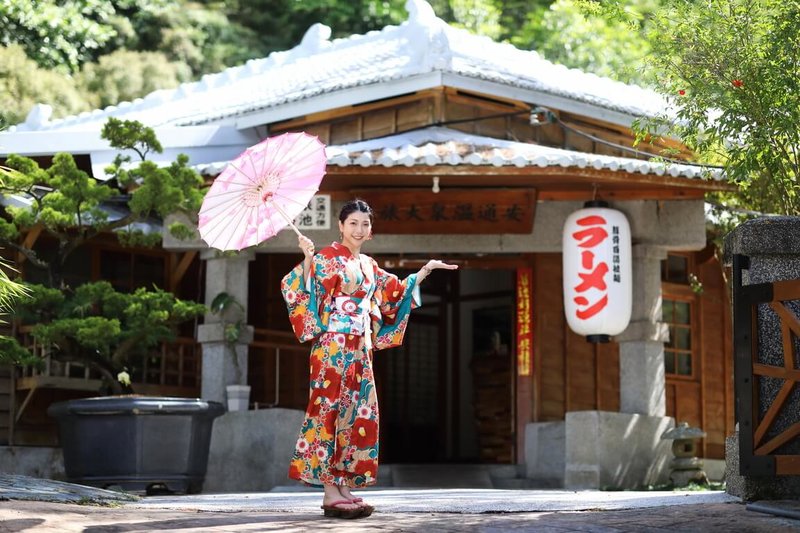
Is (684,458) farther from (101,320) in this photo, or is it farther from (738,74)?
(101,320)

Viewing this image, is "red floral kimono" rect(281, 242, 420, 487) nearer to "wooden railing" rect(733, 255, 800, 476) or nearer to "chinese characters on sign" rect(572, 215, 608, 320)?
"wooden railing" rect(733, 255, 800, 476)

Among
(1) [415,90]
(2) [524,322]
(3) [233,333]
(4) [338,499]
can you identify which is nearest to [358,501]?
(4) [338,499]

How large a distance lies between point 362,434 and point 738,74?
4.01 meters

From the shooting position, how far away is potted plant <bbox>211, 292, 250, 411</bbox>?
A: 39.9 ft

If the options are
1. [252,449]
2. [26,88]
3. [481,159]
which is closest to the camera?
[481,159]

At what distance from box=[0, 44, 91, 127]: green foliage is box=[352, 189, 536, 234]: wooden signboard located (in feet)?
28.5

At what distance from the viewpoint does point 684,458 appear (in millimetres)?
12523

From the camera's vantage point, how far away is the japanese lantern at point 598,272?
12023 millimetres

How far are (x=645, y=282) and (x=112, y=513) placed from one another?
7.61m

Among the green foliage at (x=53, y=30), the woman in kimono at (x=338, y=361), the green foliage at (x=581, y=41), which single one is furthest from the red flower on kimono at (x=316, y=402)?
the green foliage at (x=581, y=41)

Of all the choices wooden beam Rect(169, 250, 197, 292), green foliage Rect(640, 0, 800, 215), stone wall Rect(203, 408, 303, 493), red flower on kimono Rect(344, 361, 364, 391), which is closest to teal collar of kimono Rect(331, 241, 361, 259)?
red flower on kimono Rect(344, 361, 364, 391)

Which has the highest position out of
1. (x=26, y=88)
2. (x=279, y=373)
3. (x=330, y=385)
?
(x=26, y=88)

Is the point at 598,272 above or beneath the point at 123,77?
beneath

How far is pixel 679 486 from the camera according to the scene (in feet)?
40.2
